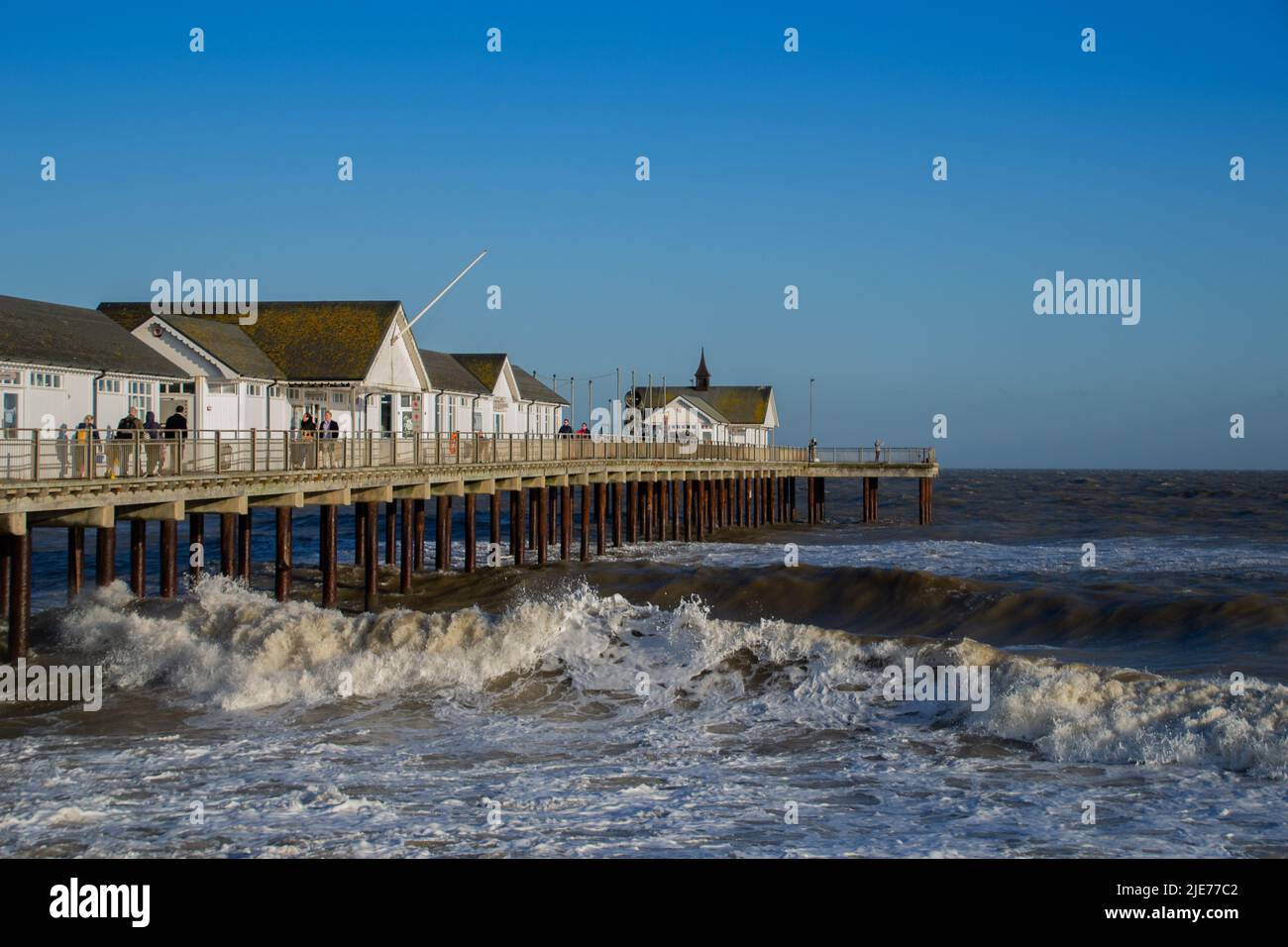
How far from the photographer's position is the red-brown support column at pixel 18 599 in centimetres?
1870

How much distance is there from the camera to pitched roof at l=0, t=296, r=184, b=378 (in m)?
24.1

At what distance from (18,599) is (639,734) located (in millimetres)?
9408

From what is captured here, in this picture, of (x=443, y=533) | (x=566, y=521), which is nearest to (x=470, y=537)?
(x=443, y=533)

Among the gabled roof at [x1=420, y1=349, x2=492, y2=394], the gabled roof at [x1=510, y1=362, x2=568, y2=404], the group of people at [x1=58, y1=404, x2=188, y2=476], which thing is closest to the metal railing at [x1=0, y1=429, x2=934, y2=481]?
the group of people at [x1=58, y1=404, x2=188, y2=476]

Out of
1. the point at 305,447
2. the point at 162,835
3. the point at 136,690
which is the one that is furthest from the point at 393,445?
the point at 162,835

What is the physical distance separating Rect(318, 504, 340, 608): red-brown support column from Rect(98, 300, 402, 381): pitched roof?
983 cm

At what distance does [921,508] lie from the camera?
6888cm

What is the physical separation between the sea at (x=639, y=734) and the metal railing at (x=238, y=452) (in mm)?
2552

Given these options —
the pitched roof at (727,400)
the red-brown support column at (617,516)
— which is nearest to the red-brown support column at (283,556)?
the red-brown support column at (617,516)

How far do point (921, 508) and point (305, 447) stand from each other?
157ft

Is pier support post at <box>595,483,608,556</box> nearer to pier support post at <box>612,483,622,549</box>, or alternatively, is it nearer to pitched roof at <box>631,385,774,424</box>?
pier support post at <box>612,483,622,549</box>

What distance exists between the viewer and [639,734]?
52.7ft

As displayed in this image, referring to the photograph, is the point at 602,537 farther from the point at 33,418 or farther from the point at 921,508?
the point at 921,508
